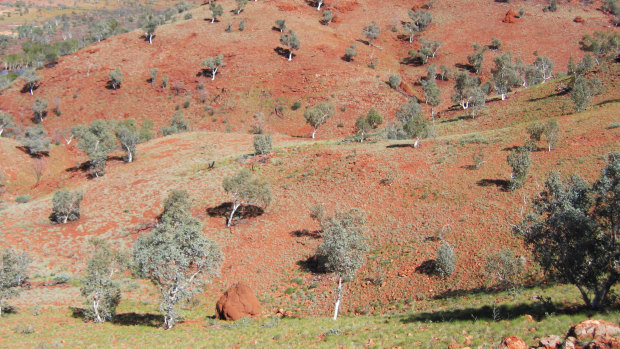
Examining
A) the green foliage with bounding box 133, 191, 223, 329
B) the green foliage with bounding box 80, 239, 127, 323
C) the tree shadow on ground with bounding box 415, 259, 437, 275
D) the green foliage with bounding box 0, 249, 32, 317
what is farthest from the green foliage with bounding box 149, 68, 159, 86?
the tree shadow on ground with bounding box 415, 259, 437, 275

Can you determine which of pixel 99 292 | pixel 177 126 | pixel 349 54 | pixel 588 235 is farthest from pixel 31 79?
pixel 588 235

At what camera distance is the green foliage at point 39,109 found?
75562mm

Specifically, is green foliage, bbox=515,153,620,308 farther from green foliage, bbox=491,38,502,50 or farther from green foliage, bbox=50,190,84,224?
green foliage, bbox=491,38,502,50

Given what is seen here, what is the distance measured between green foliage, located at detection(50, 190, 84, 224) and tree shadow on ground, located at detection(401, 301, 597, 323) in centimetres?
3430

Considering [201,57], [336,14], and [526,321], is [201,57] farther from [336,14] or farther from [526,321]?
[526,321]

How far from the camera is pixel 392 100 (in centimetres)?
7269

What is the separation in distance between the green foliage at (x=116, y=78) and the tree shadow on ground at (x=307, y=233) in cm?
6886

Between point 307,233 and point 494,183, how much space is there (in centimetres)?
1579

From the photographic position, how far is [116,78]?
81062 mm

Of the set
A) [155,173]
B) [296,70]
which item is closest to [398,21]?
[296,70]

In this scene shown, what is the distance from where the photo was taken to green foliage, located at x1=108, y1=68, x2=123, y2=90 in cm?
8106

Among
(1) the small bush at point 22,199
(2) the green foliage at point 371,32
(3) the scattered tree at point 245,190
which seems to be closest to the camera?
(3) the scattered tree at point 245,190

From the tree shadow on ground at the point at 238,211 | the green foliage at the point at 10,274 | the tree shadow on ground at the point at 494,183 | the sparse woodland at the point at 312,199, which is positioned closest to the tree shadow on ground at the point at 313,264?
the sparse woodland at the point at 312,199

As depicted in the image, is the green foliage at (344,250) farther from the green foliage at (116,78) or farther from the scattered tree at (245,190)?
the green foliage at (116,78)
